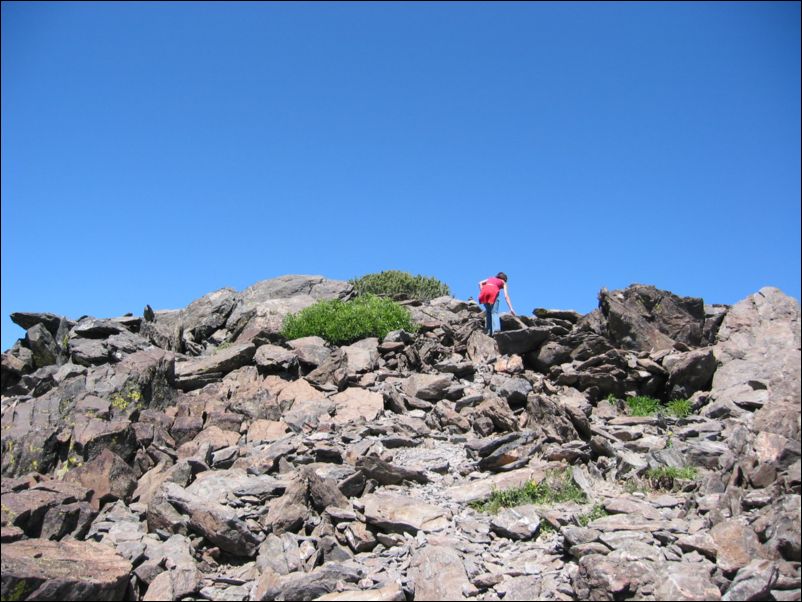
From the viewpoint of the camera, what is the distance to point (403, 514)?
10.4m

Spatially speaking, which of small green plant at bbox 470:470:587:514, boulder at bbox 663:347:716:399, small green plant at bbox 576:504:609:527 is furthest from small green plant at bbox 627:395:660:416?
small green plant at bbox 576:504:609:527

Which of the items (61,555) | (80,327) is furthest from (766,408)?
(80,327)

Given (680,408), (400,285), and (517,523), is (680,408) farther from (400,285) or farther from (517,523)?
(400,285)

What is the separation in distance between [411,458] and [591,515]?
376 centimetres

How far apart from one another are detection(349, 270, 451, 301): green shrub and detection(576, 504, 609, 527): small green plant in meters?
18.3

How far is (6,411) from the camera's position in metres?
13.5

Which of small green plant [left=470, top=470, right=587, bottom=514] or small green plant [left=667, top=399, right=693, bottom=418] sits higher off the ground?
small green plant [left=667, top=399, right=693, bottom=418]

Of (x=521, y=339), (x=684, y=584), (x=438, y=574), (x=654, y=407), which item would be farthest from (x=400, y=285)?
(x=684, y=584)

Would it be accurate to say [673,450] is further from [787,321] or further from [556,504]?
[787,321]

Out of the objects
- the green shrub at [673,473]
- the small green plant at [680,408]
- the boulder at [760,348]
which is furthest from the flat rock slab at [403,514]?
the boulder at [760,348]

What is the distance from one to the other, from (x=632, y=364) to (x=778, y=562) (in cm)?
805

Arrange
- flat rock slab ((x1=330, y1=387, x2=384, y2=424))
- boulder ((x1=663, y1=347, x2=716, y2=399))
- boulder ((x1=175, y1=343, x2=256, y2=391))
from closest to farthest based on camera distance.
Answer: flat rock slab ((x1=330, y1=387, x2=384, y2=424)), boulder ((x1=663, y1=347, x2=716, y2=399)), boulder ((x1=175, y1=343, x2=256, y2=391))

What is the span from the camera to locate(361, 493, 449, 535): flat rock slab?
1011cm

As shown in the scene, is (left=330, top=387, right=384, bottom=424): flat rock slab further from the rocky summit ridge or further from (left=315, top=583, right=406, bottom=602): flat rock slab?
(left=315, top=583, right=406, bottom=602): flat rock slab
